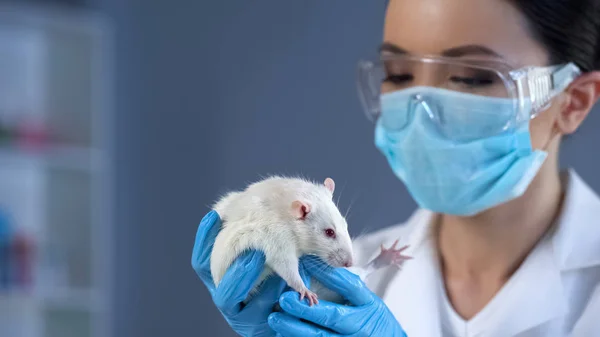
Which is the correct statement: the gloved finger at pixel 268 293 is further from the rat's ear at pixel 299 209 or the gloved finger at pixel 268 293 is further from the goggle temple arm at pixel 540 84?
the goggle temple arm at pixel 540 84

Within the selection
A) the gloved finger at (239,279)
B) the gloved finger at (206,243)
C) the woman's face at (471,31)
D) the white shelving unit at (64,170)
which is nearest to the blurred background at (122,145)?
the white shelving unit at (64,170)

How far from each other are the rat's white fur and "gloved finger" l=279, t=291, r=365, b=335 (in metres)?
0.03

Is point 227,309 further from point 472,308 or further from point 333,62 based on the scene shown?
point 333,62

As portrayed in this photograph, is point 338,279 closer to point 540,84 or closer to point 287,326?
point 287,326

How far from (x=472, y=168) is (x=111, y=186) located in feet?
7.29

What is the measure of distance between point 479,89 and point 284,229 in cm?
58

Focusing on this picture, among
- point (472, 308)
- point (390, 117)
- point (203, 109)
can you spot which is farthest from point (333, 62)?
point (472, 308)

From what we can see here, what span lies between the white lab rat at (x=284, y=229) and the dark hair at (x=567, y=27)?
0.56 metres

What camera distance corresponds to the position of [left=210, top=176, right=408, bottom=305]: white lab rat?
97cm

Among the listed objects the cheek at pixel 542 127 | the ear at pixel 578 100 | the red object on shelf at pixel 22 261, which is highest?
the ear at pixel 578 100

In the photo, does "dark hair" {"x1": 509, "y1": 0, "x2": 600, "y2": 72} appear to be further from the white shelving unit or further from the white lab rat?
the white shelving unit

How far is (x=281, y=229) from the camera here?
0.98m

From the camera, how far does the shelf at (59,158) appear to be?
120 inches

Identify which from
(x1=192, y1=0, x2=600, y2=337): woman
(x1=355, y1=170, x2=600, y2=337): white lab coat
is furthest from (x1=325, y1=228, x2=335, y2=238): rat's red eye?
(x1=355, y1=170, x2=600, y2=337): white lab coat
